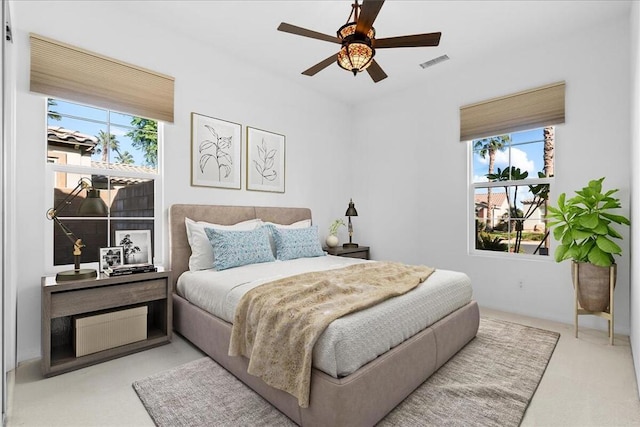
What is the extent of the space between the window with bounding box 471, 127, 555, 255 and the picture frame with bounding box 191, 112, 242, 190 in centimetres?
301

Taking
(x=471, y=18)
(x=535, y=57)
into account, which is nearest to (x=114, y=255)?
(x=471, y=18)

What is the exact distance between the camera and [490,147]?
13.0 ft

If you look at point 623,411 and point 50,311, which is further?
point 50,311

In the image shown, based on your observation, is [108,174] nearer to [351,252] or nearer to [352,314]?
[352,314]

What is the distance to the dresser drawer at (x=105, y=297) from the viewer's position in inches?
87.9

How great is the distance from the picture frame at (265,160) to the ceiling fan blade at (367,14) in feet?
7.05

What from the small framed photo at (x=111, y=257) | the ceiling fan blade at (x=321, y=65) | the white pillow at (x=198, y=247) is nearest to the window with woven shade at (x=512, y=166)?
the ceiling fan blade at (x=321, y=65)

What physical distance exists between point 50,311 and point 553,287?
4.54 metres

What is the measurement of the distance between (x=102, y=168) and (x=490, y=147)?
14.1ft

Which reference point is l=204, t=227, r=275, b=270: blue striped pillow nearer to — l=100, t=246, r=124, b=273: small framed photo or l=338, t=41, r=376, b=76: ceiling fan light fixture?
l=100, t=246, r=124, b=273: small framed photo

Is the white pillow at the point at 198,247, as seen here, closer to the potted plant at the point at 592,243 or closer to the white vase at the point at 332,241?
the white vase at the point at 332,241

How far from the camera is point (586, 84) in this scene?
Answer: 317 centimetres

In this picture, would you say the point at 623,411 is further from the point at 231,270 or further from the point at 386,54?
the point at 386,54

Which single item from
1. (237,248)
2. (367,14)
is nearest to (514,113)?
(367,14)
